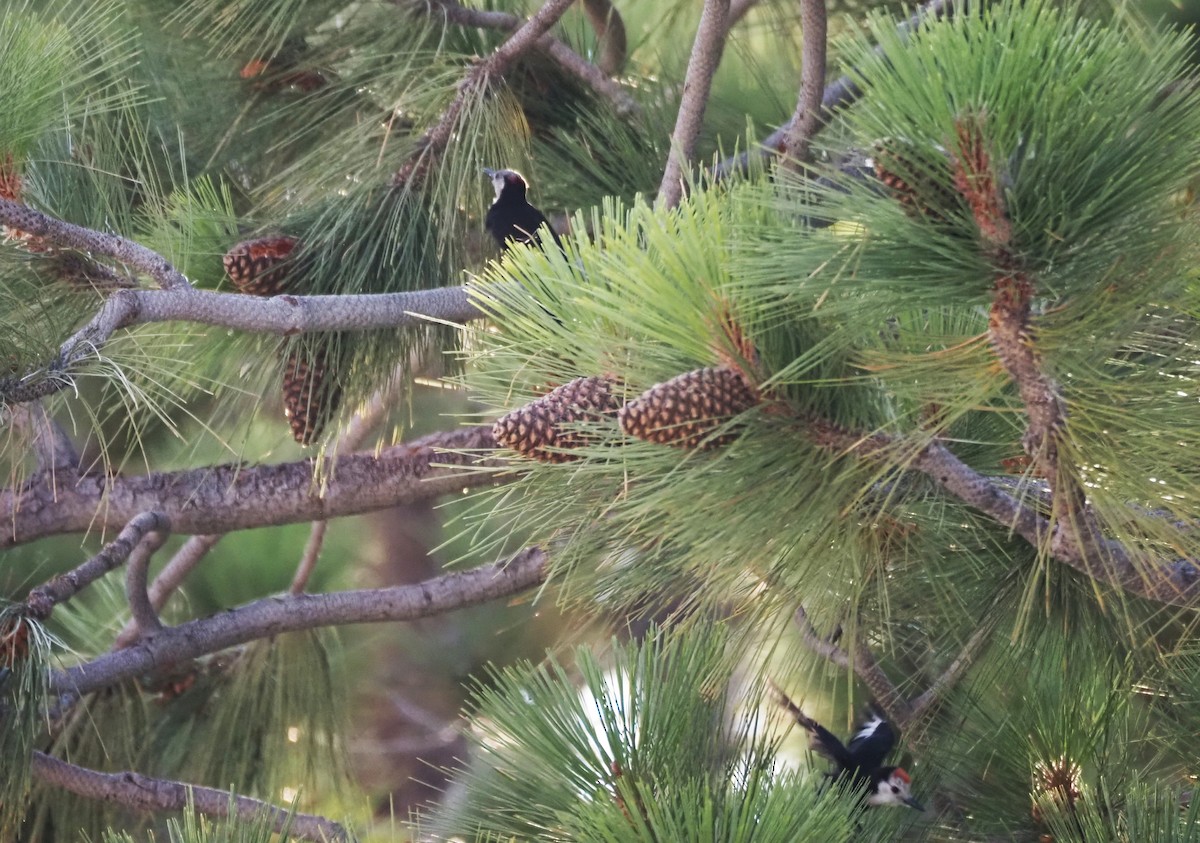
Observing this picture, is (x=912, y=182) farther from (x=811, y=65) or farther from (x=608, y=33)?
(x=608, y=33)

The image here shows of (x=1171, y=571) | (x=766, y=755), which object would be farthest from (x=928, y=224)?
(x=766, y=755)

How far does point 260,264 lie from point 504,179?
0.91 ft

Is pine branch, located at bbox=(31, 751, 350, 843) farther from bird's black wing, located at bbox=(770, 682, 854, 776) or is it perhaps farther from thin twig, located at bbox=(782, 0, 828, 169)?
thin twig, located at bbox=(782, 0, 828, 169)

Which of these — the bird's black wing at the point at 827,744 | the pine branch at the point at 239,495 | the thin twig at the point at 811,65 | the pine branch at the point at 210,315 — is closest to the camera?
the pine branch at the point at 210,315

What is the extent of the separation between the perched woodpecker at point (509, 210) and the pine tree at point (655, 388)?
0.03 meters

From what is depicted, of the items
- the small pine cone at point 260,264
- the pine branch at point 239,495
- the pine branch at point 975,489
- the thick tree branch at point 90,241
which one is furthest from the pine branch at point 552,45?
the pine branch at point 975,489

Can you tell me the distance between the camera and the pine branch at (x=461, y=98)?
1213 mm

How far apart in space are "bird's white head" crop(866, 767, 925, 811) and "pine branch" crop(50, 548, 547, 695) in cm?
49

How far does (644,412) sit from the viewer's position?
25.1 inches

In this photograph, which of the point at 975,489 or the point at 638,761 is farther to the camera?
the point at 638,761

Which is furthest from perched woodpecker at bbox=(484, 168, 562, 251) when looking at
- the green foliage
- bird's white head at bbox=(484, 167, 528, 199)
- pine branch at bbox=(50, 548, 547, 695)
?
the green foliage

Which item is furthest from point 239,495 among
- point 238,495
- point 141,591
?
point 141,591

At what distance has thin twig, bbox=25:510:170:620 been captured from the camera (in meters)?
1.17

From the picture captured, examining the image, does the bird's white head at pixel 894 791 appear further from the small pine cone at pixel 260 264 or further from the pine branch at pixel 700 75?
the small pine cone at pixel 260 264
